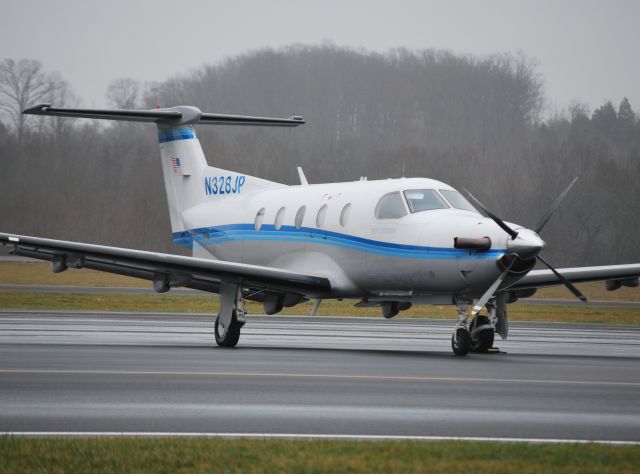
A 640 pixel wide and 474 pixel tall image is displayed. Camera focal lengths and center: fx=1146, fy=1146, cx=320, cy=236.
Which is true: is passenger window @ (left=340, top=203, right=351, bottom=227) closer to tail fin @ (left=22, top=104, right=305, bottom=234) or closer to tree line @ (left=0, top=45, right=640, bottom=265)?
tail fin @ (left=22, top=104, right=305, bottom=234)

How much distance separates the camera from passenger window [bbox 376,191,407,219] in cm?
2144

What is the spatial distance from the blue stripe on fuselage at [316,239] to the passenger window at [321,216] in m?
0.14

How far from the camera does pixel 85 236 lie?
211 ft

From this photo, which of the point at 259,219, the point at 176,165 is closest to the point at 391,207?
the point at 259,219

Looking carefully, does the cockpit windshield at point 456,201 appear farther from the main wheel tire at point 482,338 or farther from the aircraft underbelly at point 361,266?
the main wheel tire at point 482,338

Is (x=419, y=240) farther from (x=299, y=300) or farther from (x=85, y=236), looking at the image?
(x=85, y=236)

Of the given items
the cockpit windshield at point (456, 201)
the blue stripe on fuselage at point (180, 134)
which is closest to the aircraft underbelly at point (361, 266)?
the cockpit windshield at point (456, 201)

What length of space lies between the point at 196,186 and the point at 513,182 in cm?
5076

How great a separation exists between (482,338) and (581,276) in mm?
3287

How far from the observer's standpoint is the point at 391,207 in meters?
21.6

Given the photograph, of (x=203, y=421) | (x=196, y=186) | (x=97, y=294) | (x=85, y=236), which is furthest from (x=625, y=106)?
(x=203, y=421)

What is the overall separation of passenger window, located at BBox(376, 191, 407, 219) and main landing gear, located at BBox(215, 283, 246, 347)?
10.4 ft

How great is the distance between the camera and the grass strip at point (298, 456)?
823 cm

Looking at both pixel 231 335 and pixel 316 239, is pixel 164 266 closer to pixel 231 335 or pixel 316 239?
pixel 231 335
